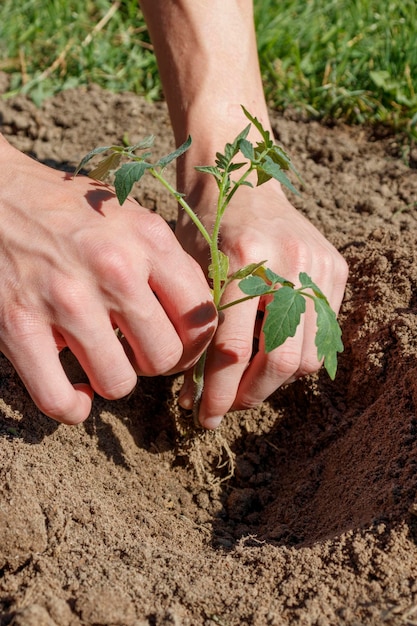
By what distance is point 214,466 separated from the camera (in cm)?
229

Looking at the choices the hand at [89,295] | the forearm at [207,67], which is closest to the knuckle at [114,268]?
the hand at [89,295]

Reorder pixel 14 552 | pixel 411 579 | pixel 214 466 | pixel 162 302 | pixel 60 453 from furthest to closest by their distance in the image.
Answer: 1. pixel 214 466
2. pixel 60 453
3. pixel 162 302
4. pixel 14 552
5. pixel 411 579

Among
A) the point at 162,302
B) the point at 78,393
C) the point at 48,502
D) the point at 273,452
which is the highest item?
the point at 162,302

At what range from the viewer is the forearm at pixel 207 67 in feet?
7.64

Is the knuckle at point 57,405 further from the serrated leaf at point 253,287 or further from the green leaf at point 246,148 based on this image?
the green leaf at point 246,148

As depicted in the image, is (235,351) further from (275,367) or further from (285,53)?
(285,53)

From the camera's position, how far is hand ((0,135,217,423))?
5.60ft

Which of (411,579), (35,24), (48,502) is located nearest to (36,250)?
(48,502)

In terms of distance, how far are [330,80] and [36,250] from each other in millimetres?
2108

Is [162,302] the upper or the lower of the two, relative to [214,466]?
upper

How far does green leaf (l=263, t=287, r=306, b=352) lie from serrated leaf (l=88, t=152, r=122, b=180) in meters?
0.59

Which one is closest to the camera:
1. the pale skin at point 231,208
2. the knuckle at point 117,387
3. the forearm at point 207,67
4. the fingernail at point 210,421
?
the knuckle at point 117,387

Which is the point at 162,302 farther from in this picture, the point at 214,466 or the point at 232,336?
the point at 214,466

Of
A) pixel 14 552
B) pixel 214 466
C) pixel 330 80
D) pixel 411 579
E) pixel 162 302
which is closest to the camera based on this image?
pixel 411 579
